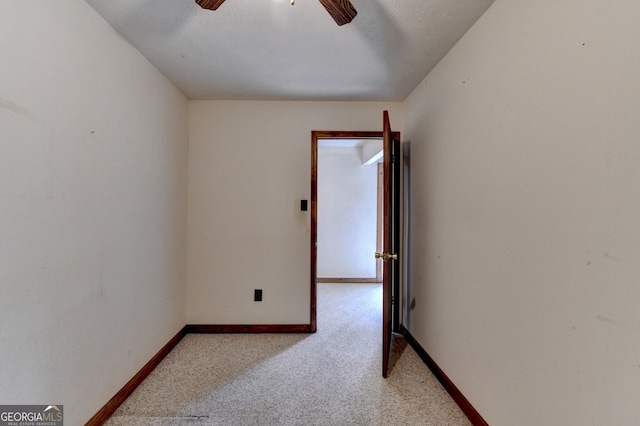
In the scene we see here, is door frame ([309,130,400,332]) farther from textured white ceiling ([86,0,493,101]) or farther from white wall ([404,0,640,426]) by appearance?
white wall ([404,0,640,426])

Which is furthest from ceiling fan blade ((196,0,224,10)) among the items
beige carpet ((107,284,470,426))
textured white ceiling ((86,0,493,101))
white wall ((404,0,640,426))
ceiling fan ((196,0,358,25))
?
beige carpet ((107,284,470,426))

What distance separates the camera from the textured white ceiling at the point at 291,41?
1.55 metres

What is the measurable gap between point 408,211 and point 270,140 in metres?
1.52

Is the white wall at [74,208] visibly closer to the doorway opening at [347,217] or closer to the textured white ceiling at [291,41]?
the textured white ceiling at [291,41]

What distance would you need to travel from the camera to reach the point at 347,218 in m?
4.93

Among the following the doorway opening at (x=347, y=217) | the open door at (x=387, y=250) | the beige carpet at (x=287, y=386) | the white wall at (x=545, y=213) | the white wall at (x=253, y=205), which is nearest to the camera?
the white wall at (x=545, y=213)

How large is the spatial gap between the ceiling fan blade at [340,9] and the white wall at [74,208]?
49.0 inches

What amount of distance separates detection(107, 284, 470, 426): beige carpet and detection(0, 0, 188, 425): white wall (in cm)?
29

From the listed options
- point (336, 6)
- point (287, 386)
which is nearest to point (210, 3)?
point (336, 6)

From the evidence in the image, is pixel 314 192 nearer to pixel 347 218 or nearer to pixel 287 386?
pixel 287 386

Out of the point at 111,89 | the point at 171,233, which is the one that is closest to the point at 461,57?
the point at 111,89

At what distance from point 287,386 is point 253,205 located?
1616 millimetres

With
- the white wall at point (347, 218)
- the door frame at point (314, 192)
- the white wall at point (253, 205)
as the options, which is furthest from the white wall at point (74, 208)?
the white wall at point (347, 218)

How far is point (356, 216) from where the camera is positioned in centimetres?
492
